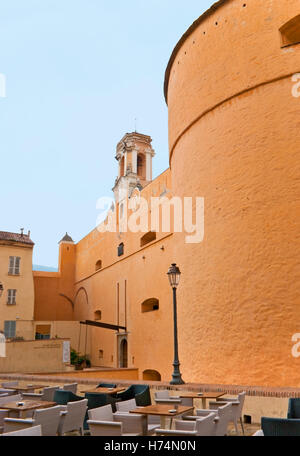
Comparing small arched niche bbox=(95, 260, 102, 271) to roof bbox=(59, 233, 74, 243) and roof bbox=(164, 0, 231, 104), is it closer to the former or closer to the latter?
roof bbox=(59, 233, 74, 243)

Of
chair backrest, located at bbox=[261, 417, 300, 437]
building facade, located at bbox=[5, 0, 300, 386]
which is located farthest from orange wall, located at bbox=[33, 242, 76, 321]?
chair backrest, located at bbox=[261, 417, 300, 437]

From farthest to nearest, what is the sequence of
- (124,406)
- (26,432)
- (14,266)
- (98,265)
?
(98,265) → (14,266) → (124,406) → (26,432)

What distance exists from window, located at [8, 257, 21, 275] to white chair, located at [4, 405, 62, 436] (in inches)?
755

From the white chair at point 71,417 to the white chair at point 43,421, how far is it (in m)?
0.11

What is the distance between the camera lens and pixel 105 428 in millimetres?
4547

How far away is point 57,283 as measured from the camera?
27.6 metres

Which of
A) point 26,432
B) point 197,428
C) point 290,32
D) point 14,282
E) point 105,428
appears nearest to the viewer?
point 26,432

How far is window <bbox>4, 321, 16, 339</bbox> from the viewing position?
73.6 ft

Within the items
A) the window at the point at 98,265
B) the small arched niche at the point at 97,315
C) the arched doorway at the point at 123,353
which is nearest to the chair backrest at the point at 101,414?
the arched doorway at the point at 123,353

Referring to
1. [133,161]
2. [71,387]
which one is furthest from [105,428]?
[133,161]

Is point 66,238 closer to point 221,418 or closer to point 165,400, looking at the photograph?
point 165,400

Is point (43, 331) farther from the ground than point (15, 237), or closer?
closer

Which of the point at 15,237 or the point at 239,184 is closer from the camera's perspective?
the point at 239,184

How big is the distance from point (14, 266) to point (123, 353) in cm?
850
